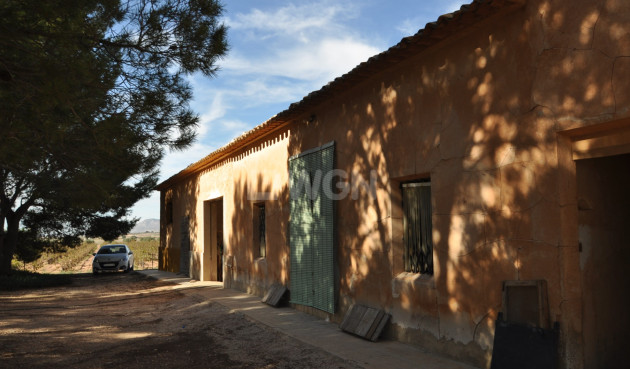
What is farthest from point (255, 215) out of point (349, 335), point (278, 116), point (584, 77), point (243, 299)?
point (584, 77)

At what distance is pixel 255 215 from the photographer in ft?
40.8

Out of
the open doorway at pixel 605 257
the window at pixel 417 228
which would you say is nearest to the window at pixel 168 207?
the window at pixel 417 228

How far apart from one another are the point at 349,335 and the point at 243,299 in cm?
483

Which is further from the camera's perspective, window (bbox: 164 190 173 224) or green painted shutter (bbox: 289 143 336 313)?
window (bbox: 164 190 173 224)

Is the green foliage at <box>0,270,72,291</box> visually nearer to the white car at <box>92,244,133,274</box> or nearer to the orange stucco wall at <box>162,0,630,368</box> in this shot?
the white car at <box>92,244,133,274</box>

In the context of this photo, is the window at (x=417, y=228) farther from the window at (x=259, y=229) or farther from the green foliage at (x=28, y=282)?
the green foliage at (x=28, y=282)

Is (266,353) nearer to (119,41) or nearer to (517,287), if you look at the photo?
(517,287)

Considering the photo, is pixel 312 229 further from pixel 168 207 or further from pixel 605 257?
pixel 168 207

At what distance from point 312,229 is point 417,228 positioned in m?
2.76

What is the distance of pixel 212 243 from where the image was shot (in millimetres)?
17281

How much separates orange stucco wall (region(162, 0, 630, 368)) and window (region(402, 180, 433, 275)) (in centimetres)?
13

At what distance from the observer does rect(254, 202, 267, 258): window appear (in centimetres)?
1236

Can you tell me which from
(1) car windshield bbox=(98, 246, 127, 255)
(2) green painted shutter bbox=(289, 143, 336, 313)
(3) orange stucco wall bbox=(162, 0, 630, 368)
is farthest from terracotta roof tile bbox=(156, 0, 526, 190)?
(1) car windshield bbox=(98, 246, 127, 255)

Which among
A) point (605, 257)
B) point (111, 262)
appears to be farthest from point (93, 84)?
point (111, 262)
